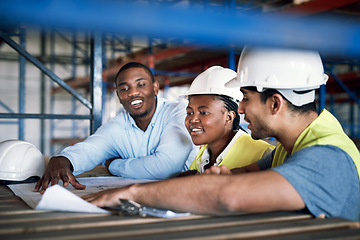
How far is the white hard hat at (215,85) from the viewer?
9.18ft

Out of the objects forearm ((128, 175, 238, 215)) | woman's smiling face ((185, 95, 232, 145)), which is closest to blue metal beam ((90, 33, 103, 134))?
woman's smiling face ((185, 95, 232, 145))

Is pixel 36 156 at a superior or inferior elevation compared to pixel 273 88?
inferior

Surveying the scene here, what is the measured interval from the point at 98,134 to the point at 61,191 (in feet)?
5.50

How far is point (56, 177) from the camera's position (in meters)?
2.49

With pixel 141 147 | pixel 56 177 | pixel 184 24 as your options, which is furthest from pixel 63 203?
pixel 141 147

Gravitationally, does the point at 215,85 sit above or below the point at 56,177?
above

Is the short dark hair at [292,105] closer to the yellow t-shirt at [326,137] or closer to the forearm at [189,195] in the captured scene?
the yellow t-shirt at [326,137]

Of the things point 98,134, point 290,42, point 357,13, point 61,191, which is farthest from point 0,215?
point 357,13

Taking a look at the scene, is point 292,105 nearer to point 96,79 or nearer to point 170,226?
point 170,226

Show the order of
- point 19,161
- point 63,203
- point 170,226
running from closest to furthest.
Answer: point 170,226
point 63,203
point 19,161

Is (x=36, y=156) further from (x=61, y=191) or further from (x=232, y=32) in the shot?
(x=232, y=32)

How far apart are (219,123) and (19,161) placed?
4.78 feet

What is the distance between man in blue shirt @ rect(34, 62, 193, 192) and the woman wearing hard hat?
32 cm

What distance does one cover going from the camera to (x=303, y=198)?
154 centimetres
